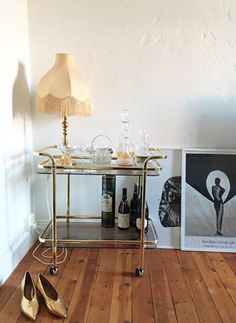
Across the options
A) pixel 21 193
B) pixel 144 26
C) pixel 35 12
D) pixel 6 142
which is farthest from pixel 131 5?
pixel 21 193

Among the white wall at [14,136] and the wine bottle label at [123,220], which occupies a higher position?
the white wall at [14,136]

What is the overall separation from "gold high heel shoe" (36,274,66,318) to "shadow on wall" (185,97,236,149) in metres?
1.31

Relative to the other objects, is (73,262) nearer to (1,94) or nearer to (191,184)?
(191,184)

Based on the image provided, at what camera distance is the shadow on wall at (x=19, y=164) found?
5.91 ft

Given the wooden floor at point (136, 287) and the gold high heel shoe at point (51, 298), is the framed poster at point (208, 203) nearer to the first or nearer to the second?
the wooden floor at point (136, 287)

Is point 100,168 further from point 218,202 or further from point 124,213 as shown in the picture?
point 218,202

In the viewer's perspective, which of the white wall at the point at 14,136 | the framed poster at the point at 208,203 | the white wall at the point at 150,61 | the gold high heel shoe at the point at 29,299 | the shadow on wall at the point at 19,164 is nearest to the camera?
the gold high heel shoe at the point at 29,299

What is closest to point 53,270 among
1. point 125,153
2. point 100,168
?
point 100,168

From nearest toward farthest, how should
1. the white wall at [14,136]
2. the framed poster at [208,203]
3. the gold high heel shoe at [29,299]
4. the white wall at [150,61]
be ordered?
1. the gold high heel shoe at [29,299]
2. the white wall at [14,136]
3. the white wall at [150,61]
4. the framed poster at [208,203]

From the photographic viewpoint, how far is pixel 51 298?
4.91ft

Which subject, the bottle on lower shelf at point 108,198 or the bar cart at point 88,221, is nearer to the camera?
the bar cart at point 88,221

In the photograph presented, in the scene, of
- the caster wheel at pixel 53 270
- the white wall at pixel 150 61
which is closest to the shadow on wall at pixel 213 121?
the white wall at pixel 150 61

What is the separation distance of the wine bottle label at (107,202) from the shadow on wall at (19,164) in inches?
20.9

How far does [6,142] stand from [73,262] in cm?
86
